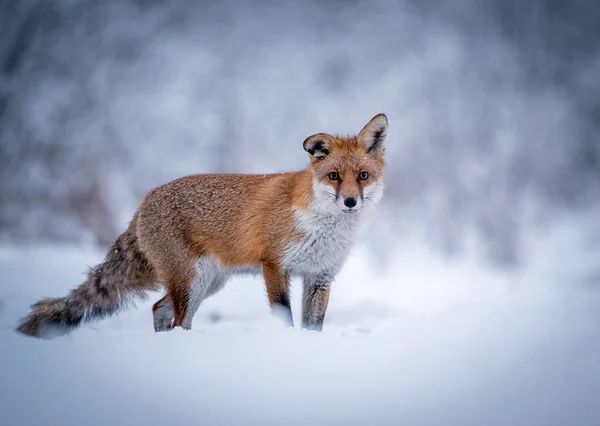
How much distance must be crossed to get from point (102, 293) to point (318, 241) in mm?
1698

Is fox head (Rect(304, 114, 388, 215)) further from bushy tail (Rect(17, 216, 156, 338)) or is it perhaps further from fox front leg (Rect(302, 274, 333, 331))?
bushy tail (Rect(17, 216, 156, 338))

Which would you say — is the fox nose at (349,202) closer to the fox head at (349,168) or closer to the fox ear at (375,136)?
the fox head at (349,168)

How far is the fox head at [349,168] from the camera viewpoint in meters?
4.00

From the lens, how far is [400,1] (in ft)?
34.7

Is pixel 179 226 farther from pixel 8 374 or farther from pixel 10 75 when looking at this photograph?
pixel 10 75

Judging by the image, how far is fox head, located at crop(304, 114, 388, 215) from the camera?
4.00m

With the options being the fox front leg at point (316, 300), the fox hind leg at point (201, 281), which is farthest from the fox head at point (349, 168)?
the fox hind leg at point (201, 281)

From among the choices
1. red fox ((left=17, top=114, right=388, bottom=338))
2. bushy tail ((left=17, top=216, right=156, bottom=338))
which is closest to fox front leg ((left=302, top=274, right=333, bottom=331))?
red fox ((left=17, top=114, right=388, bottom=338))

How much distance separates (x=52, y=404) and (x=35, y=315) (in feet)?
6.39

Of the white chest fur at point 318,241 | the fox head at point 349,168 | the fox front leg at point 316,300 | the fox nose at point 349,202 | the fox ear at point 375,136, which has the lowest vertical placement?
the fox front leg at point 316,300

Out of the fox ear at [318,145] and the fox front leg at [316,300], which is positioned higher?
the fox ear at [318,145]

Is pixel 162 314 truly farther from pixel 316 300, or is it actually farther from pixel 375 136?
pixel 375 136

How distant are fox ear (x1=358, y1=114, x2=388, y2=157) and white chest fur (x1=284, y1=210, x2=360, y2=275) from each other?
0.50 meters

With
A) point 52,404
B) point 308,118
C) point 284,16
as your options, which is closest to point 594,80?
point 308,118
